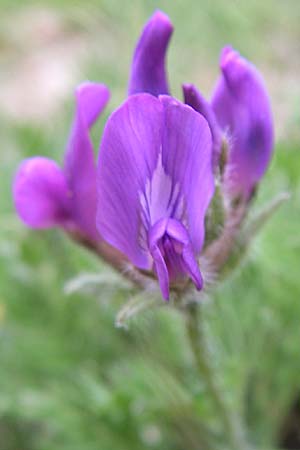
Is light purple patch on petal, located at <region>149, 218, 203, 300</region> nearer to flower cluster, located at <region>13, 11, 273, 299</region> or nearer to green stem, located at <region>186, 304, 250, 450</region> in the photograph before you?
flower cluster, located at <region>13, 11, 273, 299</region>

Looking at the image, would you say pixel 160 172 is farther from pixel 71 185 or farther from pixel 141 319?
pixel 141 319

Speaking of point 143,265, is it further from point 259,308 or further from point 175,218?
point 259,308

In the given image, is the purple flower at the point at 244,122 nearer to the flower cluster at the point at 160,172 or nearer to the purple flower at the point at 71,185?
the flower cluster at the point at 160,172

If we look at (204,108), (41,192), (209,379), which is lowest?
(209,379)

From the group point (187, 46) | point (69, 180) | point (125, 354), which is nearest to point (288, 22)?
point (187, 46)

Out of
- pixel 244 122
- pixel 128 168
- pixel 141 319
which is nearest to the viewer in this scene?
pixel 128 168

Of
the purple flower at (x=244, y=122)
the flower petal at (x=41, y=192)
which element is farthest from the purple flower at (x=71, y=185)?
the purple flower at (x=244, y=122)

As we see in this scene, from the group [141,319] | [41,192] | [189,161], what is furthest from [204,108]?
[141,319]
